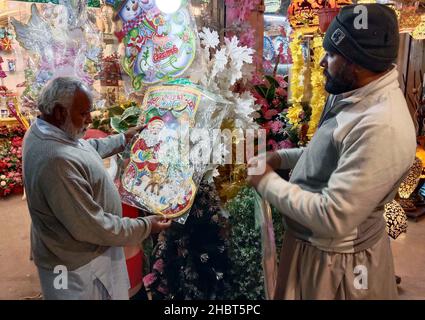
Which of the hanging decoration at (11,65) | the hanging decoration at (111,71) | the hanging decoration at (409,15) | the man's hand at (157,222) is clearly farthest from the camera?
the hanging decoration at (11,65)

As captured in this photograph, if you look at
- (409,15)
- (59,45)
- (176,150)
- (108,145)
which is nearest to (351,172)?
(176,150)

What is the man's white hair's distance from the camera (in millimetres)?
1163

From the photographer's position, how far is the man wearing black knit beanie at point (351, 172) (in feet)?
2.85

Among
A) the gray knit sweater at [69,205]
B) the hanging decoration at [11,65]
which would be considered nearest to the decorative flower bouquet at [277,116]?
the gray knit sweater at [69,205]

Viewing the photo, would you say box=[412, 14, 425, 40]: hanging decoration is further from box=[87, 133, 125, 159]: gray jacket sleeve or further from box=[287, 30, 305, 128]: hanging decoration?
box=[87, 133, 125, 159]: gray jacket sleeve

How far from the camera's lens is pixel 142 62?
141 centimetres

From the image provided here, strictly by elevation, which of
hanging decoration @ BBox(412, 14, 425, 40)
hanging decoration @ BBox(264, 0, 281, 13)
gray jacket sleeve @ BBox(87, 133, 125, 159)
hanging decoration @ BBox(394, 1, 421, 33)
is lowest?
gray jacket sleeve @ BBox(87, 133, 125, 159)

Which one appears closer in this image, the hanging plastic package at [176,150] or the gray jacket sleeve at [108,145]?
the hanging plastic package at [176,150]

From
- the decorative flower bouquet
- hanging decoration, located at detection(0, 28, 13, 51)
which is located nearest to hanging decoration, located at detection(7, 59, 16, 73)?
hanging decoration, located at detection(0, 28, 13, 51)

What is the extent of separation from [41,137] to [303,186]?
864mm

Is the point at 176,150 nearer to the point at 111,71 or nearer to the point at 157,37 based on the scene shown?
the point at 157,37

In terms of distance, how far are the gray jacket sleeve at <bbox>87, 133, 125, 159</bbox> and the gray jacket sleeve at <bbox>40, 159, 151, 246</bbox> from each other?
1.18 feet

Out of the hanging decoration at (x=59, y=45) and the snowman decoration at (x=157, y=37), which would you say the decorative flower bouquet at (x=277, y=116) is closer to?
the snowman decoration at (x=157, y=37)
